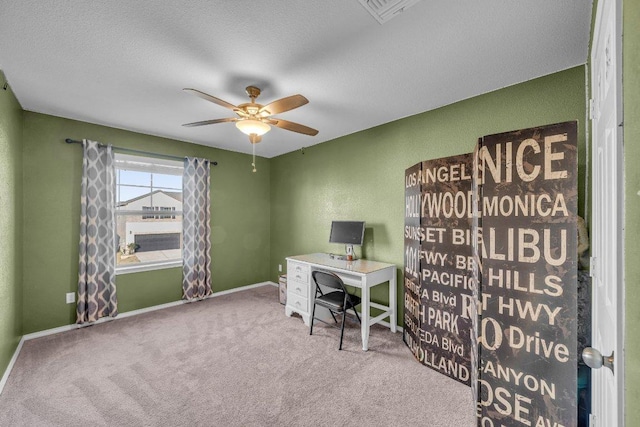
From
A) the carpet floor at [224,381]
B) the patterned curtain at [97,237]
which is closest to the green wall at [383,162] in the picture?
the carpet floor at [224,381]

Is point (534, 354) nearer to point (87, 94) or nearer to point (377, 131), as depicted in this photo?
point (377, 131)

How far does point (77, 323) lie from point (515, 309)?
434 centimetres

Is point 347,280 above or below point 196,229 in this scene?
below

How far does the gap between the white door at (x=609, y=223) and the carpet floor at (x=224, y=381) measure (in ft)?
3.72

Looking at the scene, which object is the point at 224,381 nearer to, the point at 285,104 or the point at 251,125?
the point at 251,125

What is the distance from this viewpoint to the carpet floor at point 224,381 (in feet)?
6.06

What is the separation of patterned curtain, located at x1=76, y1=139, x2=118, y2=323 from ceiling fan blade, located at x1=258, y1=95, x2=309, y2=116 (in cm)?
246

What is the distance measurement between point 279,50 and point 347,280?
87.5 inches

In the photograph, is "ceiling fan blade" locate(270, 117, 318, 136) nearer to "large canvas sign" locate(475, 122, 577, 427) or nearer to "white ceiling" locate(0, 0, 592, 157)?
"white ceiling" locate(0, 0, 592, 157)

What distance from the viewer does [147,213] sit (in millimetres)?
3885

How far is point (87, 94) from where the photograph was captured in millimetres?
2562
